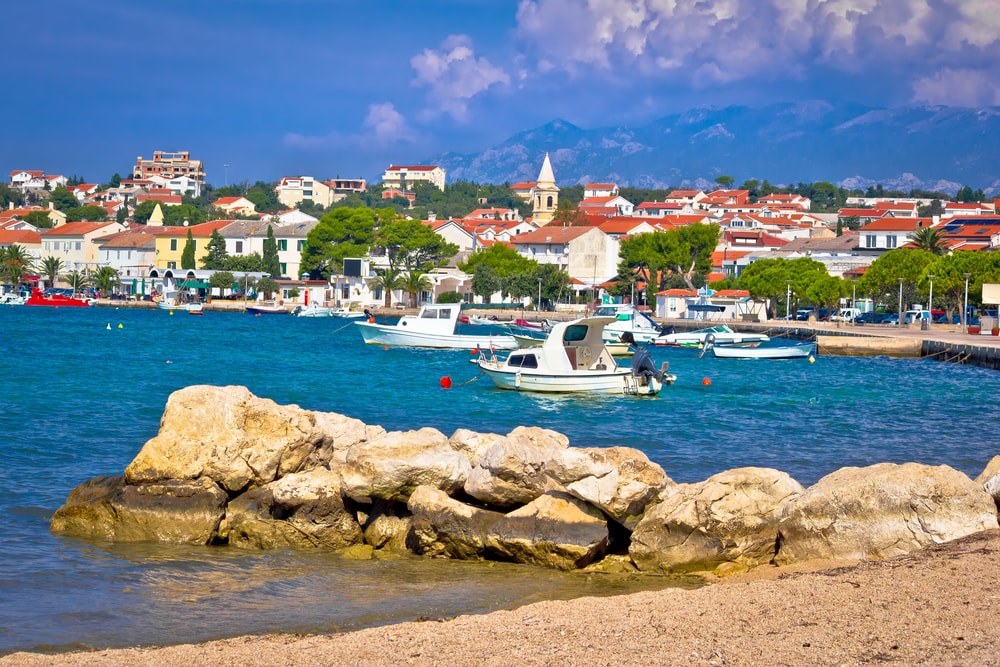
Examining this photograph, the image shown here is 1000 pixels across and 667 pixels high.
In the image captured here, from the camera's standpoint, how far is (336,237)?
106m

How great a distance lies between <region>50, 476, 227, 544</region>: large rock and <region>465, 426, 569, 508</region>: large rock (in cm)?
314

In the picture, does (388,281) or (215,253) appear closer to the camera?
(388,281)

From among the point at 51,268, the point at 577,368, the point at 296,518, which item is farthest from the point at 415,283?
the point at 296,518

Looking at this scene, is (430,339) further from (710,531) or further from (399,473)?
(710,531)

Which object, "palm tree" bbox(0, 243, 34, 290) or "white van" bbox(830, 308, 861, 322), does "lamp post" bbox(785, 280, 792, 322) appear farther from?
"palm tree" bbox(0, 243, 34, 290)

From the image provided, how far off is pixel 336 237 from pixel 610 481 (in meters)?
95.1

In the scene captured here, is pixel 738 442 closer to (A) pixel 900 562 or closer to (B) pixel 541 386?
(B) pixel 541 386

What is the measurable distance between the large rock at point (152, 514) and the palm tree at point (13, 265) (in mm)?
103960

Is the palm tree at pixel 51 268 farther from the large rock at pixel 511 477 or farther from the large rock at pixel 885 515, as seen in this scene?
the large rock at pixel 885 515

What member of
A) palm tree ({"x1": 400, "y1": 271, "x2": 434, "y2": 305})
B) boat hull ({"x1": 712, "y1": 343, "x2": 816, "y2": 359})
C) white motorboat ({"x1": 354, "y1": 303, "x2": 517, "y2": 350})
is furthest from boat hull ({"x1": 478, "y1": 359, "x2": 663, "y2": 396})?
palm tree ({"x1": 400, "y1": 271, "x2": 434, "y2": 305})

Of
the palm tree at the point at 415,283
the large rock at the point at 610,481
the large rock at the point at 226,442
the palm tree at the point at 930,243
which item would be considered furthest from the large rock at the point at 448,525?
the palm tree at the point at 415,283

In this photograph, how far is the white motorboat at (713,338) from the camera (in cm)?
5853

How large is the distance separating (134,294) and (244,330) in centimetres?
4225

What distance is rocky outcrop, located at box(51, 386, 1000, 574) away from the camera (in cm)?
1173
